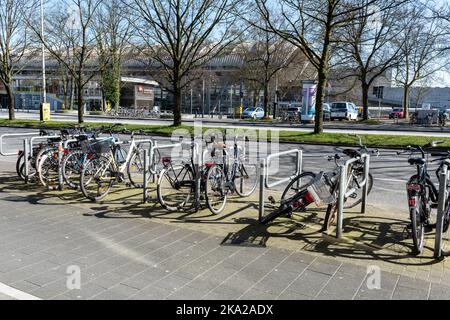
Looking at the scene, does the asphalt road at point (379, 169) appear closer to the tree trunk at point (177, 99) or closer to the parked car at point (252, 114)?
the tree trunk at point (177, 99)

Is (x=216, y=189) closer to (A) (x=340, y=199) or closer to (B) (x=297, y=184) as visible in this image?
(B) (x=297, y=184)

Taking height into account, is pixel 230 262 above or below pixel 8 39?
below

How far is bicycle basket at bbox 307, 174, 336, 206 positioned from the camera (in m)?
5.27

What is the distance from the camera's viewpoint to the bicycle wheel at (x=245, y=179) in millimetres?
7344

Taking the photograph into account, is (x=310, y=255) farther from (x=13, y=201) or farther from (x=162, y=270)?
(x=13, y=201)

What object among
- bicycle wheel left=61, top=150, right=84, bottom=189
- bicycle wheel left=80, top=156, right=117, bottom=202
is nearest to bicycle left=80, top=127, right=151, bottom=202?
bicycle wheel left=80, top=156, right=117, bottom=202

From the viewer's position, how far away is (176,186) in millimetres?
6402

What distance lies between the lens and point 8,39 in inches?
1016

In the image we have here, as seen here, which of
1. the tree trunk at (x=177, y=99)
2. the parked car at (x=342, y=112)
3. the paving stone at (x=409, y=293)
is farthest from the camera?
the parked car at (x=342, y=112)

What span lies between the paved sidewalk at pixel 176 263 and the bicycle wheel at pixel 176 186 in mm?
361

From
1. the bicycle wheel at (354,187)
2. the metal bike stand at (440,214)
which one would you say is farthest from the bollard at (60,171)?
the metal bike stand at (440,214)
